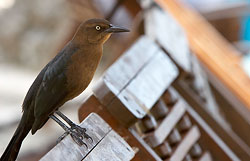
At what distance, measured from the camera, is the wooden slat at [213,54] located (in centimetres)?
222

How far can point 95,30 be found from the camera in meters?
1.47

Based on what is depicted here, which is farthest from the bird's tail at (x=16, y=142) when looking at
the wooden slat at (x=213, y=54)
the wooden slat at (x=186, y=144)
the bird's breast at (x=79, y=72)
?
the wooden slat at (x=213, y=54)

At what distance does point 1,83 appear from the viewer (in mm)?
6438

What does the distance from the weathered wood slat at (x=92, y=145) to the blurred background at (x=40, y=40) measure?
1.72m

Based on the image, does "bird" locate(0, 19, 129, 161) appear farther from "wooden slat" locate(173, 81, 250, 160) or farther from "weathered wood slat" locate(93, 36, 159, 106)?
"wooden slat" locate(173, 81, 250, 160)

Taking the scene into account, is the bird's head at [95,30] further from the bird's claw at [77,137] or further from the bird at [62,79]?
the bird's claw at [77,137]

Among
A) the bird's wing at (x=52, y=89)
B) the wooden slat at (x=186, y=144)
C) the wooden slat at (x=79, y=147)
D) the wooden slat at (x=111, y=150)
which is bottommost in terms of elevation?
the wooden slat at (x=186, y=144)

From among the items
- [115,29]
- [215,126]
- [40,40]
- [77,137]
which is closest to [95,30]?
[115,29]

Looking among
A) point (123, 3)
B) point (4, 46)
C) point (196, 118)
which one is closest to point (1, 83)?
point (4, 46)

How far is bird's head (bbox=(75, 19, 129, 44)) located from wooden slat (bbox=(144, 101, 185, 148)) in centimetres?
30

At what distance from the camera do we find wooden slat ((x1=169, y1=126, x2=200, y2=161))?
153 centimetres

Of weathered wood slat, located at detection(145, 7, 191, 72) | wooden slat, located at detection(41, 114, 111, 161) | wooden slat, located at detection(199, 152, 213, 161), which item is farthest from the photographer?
weathered wood slat, located at detection(145, 7, 191, 72)

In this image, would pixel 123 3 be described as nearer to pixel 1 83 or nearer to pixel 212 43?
pixel 212 43

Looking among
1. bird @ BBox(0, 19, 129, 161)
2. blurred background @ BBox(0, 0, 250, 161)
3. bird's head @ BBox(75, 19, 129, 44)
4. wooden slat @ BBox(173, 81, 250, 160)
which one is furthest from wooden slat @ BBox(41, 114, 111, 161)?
blurred background @ BBox(0, 0, 250, 161)
